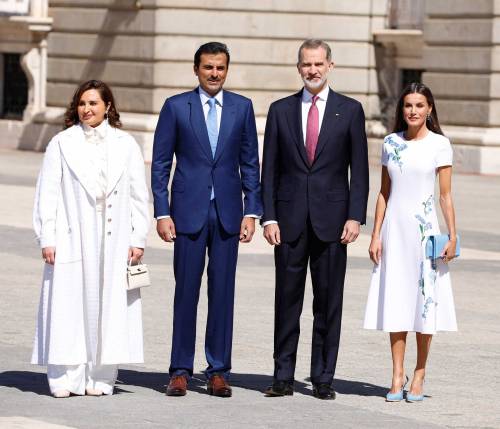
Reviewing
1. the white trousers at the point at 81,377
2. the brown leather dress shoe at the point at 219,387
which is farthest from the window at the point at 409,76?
the white trousers at the point at 81,377

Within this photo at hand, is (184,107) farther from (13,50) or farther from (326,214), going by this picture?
(13,50)

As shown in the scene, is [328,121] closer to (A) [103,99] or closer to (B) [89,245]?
(A) [103,99]

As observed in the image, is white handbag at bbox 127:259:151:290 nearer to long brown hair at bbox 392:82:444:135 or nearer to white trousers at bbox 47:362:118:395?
white trousers at bbox 47:362:118:395

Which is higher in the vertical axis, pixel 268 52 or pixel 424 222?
pixel 268 52

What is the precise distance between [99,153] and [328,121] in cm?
122

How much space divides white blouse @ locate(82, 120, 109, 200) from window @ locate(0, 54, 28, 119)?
25.7 m

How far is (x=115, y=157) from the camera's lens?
10.1m

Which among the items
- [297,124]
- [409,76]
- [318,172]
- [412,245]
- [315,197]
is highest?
[409,76]

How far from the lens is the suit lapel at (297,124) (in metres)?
10.1

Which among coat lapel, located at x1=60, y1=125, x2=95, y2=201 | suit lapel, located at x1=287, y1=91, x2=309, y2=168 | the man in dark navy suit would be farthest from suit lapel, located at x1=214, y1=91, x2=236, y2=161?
coat lapel, located at x1=60, y1=125, x2=95, y2=201

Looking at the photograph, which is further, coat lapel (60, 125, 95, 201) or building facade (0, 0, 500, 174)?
building facade (0, 0, 500, 174)

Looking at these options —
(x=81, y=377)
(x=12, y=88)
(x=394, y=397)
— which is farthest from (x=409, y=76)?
(x=81, y=377)

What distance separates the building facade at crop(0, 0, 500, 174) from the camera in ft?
102

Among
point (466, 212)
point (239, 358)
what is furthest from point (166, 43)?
point (239, 358)
